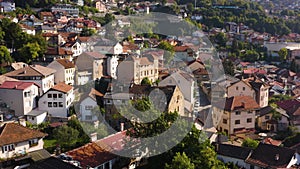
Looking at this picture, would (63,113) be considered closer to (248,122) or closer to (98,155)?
(98,155)

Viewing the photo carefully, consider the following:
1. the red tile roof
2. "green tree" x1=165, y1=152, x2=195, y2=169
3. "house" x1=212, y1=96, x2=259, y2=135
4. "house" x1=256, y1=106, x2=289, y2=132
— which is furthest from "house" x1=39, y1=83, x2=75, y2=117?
"house" x1=256, y1=106, x2=289, y2=132

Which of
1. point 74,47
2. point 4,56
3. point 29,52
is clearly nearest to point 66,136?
point 4,56

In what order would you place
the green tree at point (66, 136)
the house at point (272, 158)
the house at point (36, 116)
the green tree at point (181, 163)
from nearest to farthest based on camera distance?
the green tree at point (181, 163), the house at point (272, 158), the green tree at point (66, 136), the house at point (36, 116)

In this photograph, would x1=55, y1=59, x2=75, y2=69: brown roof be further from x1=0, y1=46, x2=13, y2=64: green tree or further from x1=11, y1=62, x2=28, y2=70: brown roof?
x1=0, y1=46, x2=13, y2=64: green tree

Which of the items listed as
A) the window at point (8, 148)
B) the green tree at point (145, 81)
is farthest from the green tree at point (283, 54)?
the window at point (8, 148)

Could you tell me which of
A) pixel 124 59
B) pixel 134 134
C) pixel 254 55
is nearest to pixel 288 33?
pixel 254 55

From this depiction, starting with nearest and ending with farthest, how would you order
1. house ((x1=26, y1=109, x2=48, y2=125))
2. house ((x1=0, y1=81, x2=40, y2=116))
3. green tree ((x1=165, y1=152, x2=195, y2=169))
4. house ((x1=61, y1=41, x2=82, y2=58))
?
green tree ((x1=165, y1=152, x2=195, y2=169)) < house ((x1=26, y1=109, x2=48, y2=125)) < house ((x1=0, y1=81, x2=40, y2=116)) < house ((x1=61, y1=41, x2=82, y2=58))

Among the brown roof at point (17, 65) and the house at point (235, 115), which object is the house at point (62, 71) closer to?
the brown roof at point (17, 65)
